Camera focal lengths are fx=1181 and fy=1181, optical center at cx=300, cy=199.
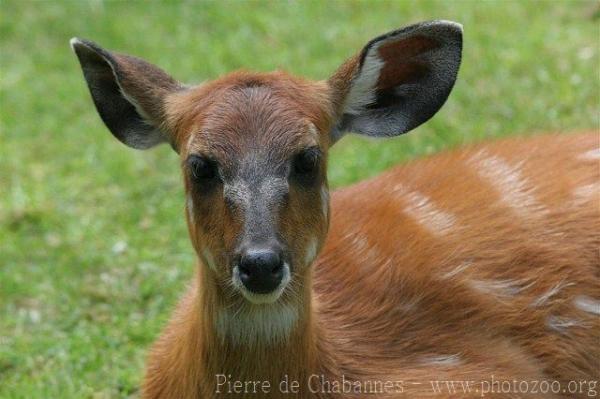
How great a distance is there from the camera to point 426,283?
5219 mm

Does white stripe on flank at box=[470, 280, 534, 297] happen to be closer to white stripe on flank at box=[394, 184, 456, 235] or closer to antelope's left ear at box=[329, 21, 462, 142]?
white stripe on flank at box=[394, 184, 456, 235]

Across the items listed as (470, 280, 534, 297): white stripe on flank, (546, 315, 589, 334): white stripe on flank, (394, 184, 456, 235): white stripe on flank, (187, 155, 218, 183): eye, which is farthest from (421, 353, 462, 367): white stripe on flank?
(187, 155, 218, 183): eye

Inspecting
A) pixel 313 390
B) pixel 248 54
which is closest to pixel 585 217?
pixel 313 390

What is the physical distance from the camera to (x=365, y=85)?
15.8 feet

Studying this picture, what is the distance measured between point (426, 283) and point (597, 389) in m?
0.91

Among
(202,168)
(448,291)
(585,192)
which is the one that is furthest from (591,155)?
(202,168)

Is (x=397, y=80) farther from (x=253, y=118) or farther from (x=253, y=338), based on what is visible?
(x=253, y=338)

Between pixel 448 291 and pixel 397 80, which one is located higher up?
pixel 397 80

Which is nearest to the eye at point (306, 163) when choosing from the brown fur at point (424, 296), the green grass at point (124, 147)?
the brown fur at point (424, 296)

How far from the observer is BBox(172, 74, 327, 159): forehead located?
428 centimetres

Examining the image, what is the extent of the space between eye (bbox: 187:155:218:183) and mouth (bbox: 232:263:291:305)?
0.38m

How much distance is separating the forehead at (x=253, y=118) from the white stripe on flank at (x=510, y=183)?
1321mm

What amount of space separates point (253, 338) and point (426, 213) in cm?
133

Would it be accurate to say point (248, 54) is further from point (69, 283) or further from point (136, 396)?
point (136, 396)
